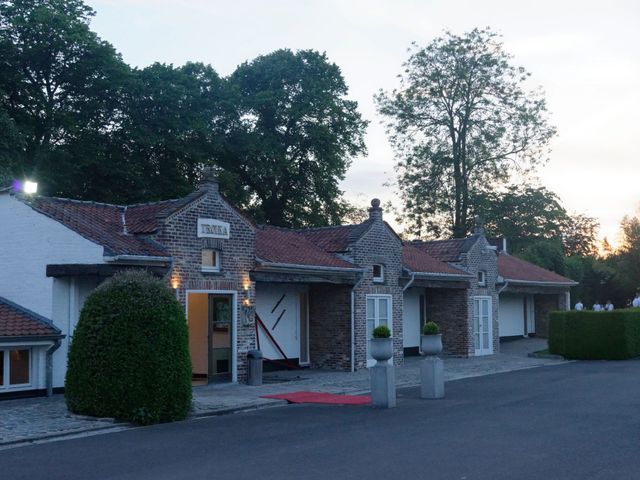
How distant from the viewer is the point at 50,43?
1188 inches

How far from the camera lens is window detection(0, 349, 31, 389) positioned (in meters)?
16.2

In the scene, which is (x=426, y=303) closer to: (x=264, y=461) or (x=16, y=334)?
(x=16, y=334)

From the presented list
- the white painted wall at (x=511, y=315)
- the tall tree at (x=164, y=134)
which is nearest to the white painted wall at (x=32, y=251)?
the tall tree at (x=164, y=134)

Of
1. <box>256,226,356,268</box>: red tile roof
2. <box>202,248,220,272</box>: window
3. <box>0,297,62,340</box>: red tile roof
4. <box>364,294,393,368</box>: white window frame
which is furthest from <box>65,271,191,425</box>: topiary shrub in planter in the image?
<box>364,294,393,368</box>: white window frame

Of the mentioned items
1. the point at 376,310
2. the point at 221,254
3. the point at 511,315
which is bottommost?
the point at 511,315

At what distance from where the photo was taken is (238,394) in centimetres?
1725

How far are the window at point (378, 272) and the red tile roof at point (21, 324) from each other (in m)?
10.6

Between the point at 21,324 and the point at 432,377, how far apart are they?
28.2ft

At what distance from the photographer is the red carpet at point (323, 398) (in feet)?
52.3

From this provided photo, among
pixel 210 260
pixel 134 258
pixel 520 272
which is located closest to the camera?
pixel 134 258

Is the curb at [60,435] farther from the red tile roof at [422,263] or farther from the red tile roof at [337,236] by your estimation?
the red tile roof at [422,263]

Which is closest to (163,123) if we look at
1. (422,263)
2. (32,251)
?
(422,263)

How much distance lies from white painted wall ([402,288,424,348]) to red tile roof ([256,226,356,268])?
5.86 m

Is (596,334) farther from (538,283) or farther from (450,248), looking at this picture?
(538,283)
